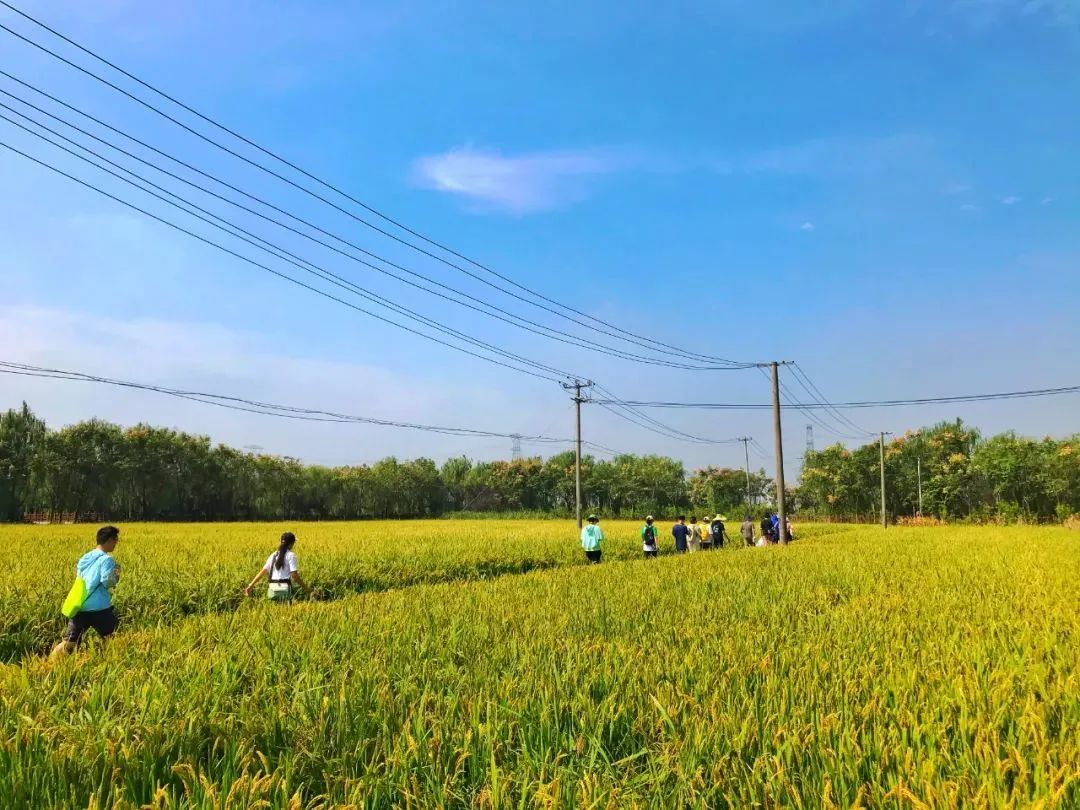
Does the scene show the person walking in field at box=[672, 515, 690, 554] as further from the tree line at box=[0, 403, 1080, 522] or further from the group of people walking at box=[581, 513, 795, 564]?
the tree line at box=[0, 403, 1080, 522]

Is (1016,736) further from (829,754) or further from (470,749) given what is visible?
(470,749)

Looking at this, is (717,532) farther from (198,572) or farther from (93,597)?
(93,597)

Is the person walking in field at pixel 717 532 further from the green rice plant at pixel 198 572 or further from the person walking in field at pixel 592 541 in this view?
the person walking in field at pixel 592 541

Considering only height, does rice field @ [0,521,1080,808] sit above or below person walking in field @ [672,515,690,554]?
above

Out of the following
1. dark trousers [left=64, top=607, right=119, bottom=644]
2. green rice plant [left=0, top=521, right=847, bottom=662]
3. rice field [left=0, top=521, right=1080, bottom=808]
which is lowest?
green rice plant [left=0, top=521, right=847, bottom=662]

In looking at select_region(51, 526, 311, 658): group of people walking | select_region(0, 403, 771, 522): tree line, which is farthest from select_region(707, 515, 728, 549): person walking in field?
select_region(0, 403, 771, 522): tree line

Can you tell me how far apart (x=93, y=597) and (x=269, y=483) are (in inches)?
2359

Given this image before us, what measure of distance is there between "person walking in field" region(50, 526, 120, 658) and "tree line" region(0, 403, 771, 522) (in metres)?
53.0

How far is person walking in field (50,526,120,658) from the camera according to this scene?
20.6 feet

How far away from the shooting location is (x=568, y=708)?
11.6ft

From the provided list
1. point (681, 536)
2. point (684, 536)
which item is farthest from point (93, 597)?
point (684, 536)

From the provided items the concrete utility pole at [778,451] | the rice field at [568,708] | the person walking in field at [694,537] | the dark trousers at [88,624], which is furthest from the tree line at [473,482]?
the dark trousers at [88,624]

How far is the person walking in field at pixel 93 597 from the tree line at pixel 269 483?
174 ft

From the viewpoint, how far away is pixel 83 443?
50.5 meters
